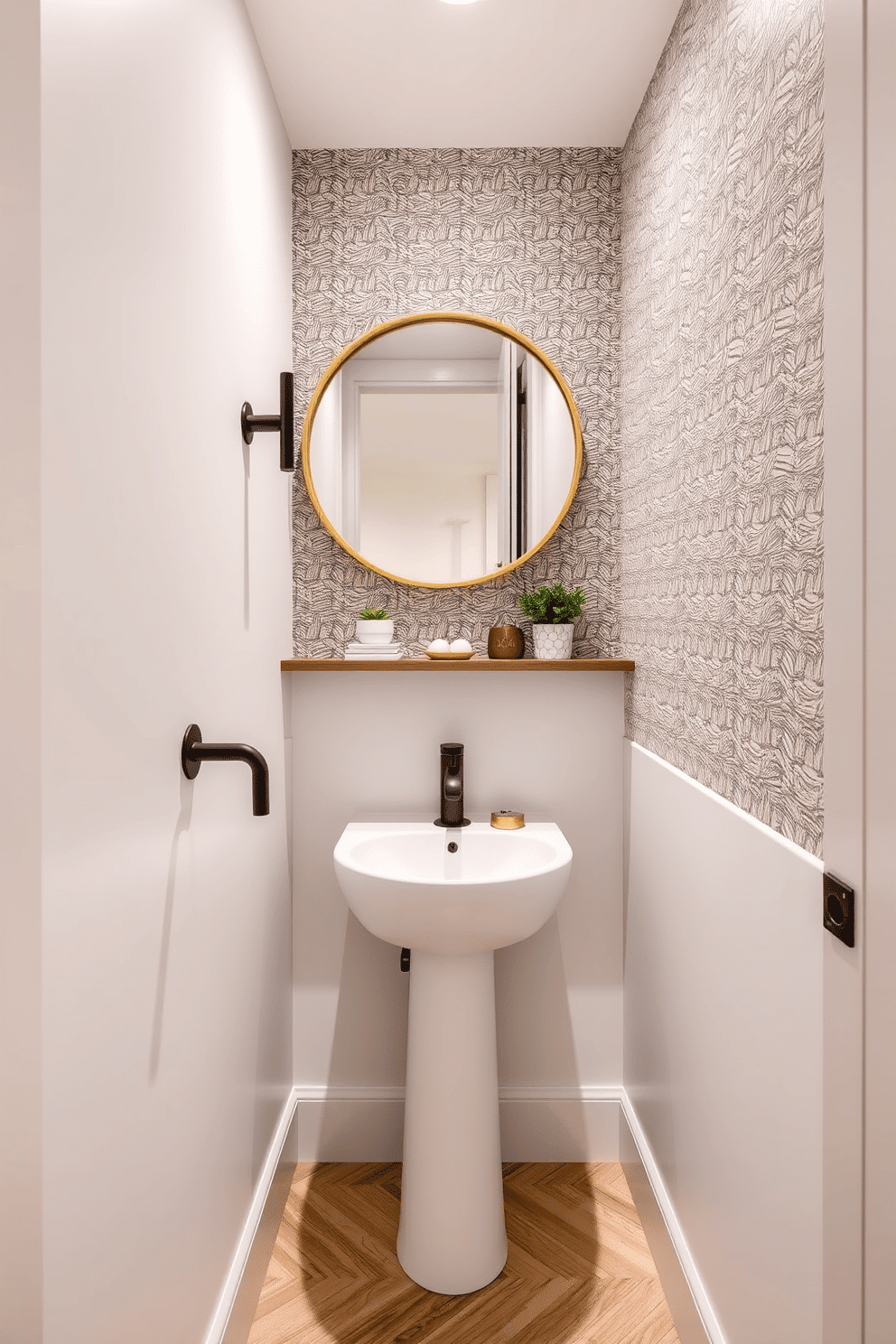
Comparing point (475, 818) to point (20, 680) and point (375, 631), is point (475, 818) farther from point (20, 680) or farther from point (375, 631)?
point (20, 680)

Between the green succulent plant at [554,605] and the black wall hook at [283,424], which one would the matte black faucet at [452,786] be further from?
the black wall hook at [283,424]

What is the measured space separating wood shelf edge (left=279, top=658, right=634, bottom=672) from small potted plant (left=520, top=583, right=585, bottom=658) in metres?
0.03

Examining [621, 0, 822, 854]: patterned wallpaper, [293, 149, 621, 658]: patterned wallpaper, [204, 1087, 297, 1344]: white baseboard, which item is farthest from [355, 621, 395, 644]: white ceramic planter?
[204, 1087, 297, 1344]: white baseboard

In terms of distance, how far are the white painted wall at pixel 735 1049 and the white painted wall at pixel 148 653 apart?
0.75 metres

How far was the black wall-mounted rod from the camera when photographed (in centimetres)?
104

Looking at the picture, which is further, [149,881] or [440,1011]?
[440,1011]

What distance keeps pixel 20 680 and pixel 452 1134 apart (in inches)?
50.7

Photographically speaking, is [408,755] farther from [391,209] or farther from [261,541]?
[391,209]

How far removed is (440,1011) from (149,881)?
2.67 ft

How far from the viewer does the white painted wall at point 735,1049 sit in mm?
894

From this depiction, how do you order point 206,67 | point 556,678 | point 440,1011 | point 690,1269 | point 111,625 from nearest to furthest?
point 111,625 < point 206,67 < point 690,1269 < point 440,1011 < point 556,678

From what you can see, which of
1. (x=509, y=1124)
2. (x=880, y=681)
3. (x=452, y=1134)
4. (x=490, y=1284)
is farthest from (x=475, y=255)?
(x=490, y=1284)

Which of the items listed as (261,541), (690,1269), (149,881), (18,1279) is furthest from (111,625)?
(690,1269)

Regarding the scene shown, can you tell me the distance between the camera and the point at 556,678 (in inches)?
73.8
